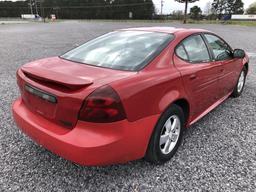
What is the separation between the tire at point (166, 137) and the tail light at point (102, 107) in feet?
1.85

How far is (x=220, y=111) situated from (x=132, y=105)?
259cm

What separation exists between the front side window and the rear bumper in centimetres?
183

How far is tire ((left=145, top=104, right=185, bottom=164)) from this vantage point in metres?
2.44

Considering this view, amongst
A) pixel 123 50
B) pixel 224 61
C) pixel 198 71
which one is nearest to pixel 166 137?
pixel 198 71

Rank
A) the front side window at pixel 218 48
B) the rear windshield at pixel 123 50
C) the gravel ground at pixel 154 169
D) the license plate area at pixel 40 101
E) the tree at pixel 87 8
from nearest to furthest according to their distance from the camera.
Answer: the license plate area at pixel 40 101 < the gravel ground at pixel 154 169 < the rear windshield at pixel 123 50 < the front side window at pixel 218 48 < the tree at pixel 87 8

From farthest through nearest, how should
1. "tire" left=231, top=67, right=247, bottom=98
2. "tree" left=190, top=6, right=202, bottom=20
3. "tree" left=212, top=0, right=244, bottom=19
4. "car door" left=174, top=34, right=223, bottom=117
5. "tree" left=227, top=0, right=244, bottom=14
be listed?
"tree" left=212, top=0, right=244, bottom=19
"tree" left=227, top=0, right=244, bottom=14
"tree" left=190, top=6, right=202, bottom=20
"tire" left=231, top=67, right=247, bottom=98
"car door" left=174, top=34, right=223, bottom=117

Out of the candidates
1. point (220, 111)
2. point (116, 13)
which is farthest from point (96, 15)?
point (220, 111)

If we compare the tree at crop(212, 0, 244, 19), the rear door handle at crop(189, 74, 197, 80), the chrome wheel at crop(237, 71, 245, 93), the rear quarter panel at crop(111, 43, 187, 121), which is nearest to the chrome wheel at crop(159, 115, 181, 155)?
the rear quarter panel at crop(111, 43, 187, 121)

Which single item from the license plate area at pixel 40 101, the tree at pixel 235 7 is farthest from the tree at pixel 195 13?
the license plate area at pixel 40 101

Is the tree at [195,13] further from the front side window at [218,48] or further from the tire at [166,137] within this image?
the tire at [166,137]

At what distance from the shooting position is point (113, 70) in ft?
7.80

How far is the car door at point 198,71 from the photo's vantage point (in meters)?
2.80

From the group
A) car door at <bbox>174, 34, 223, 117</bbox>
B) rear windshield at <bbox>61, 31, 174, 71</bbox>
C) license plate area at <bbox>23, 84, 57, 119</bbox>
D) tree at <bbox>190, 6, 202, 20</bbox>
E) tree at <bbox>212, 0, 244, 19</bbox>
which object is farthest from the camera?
tree at <bbox>212, 0, 244, 19</bbox>

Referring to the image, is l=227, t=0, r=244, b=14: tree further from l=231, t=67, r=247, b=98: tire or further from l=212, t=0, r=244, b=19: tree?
l=231, t=67, r=247, b=98: tire
